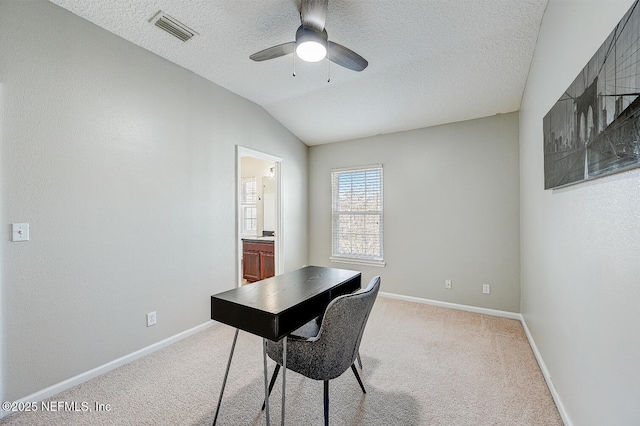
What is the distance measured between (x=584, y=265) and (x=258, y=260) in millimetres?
4183

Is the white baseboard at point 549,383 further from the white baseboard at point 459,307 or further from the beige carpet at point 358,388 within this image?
the white baseboard at point 459,307

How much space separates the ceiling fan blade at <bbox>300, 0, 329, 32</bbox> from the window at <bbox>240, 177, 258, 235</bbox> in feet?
13.8

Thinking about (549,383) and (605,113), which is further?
(549,383)

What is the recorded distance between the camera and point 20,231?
5.97 feet

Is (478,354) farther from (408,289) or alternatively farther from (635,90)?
(635,90)

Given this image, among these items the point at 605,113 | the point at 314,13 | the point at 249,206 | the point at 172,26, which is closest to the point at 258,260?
the point at 249,206

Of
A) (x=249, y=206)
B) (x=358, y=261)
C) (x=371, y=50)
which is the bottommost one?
(x=358, y=261)

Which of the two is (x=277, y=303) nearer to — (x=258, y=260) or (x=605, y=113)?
(x=605, y=113)

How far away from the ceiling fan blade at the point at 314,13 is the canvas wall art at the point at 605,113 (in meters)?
1.45

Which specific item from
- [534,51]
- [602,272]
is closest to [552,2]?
[534,51]

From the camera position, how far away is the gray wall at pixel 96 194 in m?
1.82

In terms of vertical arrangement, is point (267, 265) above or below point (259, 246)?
below

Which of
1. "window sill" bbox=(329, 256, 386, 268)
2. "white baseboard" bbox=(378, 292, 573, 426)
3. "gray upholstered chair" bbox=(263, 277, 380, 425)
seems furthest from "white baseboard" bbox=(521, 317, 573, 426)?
"window sill" bbox=(329, 256, 386, 268)

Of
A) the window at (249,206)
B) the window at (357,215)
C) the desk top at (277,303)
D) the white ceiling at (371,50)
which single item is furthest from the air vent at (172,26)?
the window at (249,206)
